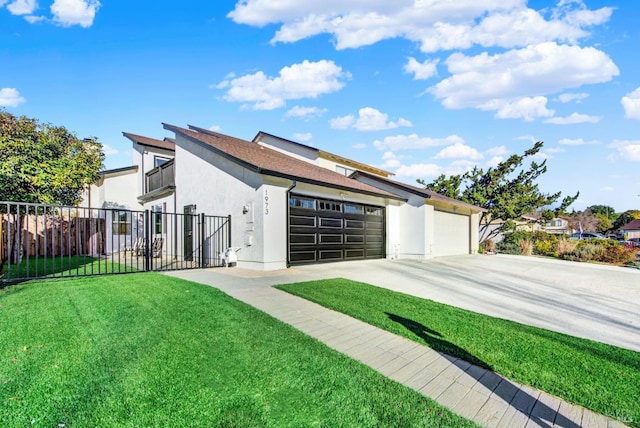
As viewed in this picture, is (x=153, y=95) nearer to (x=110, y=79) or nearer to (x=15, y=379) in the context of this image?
(x=110, y=79)

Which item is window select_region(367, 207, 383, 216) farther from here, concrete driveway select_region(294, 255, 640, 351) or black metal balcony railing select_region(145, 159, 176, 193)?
black metal balcony railing select_region(145, 159, 176, 193)

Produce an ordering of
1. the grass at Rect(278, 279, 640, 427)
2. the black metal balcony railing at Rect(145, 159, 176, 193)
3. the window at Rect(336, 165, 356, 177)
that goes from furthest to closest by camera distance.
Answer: the window at Rect(336, 165, 356, 177) < the black metal balcony railing at Rect(145, 159, 176, 193) < the grass at Rect(278, 279, 640, 427)

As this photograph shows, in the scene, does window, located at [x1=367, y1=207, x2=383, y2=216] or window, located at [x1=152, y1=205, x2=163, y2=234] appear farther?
window, located at [x1=152, y1=205, x2=163, y2=234]

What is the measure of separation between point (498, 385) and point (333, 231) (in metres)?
8.93

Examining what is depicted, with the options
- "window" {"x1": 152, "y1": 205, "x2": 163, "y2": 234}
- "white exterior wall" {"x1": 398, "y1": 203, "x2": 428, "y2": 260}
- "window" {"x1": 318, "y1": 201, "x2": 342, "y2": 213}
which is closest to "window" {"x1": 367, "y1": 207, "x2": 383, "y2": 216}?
"white exterior wall" {"x1": 398, "y1": 203, "x2": 428, "y2": 260}

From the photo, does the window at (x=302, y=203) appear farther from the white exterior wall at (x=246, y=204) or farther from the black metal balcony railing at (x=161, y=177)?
the black metal balcony railing at (x=161, y=177)

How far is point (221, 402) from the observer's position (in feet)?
7.69

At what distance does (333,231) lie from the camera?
1162 centimetres

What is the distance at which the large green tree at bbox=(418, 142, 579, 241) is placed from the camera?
21469 millimetres

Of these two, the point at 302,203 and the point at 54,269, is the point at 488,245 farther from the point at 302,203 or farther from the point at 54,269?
the point at 54,269

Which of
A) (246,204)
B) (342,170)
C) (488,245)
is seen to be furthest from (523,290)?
(488,245)

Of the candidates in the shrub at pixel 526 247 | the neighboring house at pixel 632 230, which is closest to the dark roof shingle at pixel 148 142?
the shrub at pixel 526 247

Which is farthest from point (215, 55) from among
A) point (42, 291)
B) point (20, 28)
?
point (42, 291)

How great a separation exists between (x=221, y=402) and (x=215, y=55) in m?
13.4
